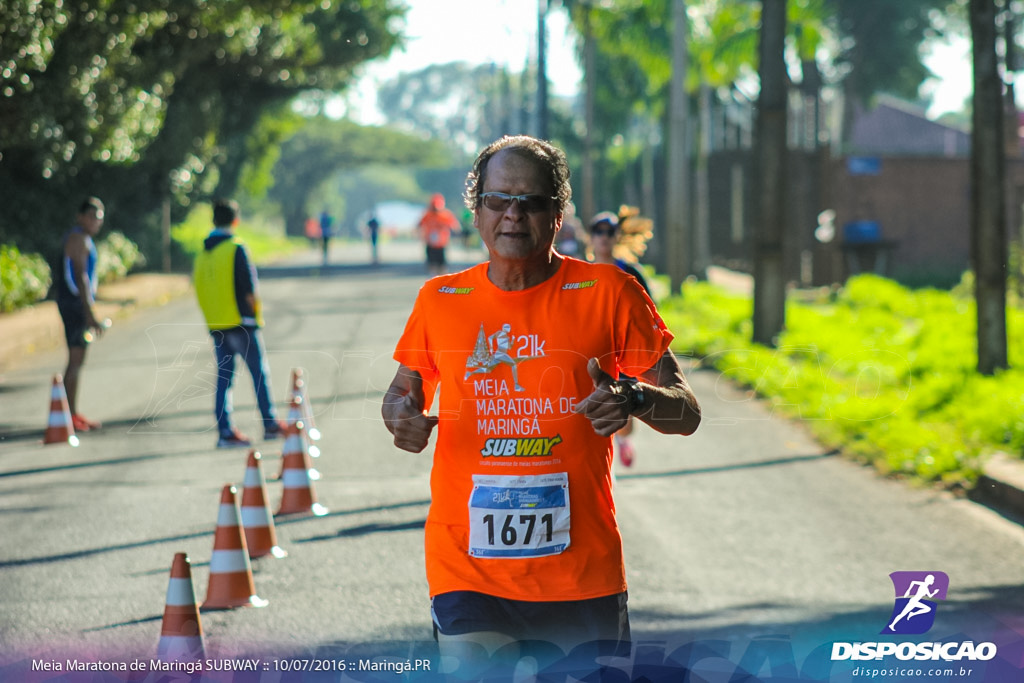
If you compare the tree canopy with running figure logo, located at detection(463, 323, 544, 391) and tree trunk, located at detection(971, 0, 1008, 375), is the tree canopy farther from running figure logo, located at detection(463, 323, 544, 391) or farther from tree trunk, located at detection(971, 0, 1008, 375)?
running figure logo, located at detection(463, 323, 544, 391)

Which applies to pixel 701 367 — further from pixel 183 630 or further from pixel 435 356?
pixel 435 356

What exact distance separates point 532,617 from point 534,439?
0.45 m

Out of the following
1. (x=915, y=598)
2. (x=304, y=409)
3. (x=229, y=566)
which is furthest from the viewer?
(x=304, y=409)

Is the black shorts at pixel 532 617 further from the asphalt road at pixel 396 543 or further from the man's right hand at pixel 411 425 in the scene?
the asphalt road at pixel 396 543

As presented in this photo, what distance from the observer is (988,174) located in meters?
12.5

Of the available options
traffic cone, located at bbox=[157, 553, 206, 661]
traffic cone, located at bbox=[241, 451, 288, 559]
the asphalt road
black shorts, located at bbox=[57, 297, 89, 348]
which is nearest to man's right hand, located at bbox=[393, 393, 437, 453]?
traffic cone, located at bbox=[157, 553, 206, 661]

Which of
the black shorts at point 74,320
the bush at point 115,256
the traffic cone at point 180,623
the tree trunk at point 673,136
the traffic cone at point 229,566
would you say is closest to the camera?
the traffic cone at point 180,623

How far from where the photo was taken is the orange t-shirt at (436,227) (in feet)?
80.3

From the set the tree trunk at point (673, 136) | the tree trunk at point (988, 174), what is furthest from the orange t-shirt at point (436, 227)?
the tree trunk at point (988, 174)

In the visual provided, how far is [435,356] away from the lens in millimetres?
3596

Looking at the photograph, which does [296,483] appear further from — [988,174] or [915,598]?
[988,174]

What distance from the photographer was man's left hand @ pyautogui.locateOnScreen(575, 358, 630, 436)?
321 centimetres

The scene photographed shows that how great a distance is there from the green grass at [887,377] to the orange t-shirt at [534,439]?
475 centimetres

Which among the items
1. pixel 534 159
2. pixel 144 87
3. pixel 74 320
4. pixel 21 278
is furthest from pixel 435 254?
pixel 534 159
